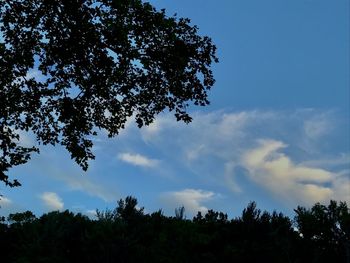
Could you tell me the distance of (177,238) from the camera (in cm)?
2461

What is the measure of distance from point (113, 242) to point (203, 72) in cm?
1131

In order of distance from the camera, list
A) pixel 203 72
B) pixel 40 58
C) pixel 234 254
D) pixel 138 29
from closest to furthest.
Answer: pixel 138 29, pixel 203 72, pixel 40 58, pixel 234 254

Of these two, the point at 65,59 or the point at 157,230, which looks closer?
the point at 65,59

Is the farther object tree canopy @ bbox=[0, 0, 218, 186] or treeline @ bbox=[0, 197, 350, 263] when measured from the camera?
treeline @ bbox=[0, 197, 350, 263]

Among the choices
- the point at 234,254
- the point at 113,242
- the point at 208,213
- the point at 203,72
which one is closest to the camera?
the point at 203,72

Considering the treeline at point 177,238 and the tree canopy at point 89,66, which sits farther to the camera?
the treeline at point 177,238

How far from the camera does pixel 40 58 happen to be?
1529cm

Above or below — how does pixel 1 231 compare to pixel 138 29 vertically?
below

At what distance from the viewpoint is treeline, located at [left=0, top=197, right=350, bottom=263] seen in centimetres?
2270

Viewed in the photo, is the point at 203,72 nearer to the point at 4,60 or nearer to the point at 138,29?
the point at 138,29

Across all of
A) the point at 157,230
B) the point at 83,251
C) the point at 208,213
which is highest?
the point at 208,213

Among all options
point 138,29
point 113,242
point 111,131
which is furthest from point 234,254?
point 138,29

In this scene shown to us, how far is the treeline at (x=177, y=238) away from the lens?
74.5ft

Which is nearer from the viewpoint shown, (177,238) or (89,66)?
(89,66)
